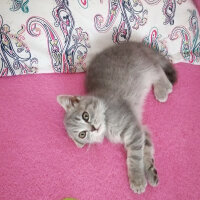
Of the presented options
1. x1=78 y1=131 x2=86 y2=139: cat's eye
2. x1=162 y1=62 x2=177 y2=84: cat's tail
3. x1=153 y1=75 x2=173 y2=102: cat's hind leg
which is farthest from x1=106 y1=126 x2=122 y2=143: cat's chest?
x1=162 y1=62 x2=177 y2=84: cat's tail

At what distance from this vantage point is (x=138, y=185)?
1037mm

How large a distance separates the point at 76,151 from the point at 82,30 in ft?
2.48

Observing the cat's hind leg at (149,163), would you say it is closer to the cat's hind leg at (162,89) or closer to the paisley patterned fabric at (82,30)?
the cat's hind leg at (162,89)

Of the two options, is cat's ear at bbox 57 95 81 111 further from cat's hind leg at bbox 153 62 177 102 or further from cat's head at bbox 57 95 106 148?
cat's hind leg at bbox 153 62 177 102

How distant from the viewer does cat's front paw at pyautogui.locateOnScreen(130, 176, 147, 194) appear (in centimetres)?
103

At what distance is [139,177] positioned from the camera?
1055 mm

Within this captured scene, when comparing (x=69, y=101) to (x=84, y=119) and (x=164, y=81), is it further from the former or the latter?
(x=164, y=81)

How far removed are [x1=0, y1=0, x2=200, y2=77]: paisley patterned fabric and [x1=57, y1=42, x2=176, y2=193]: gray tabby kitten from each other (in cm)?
13

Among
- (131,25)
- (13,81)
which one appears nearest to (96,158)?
(13,81)

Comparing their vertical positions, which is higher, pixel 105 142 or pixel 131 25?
pixel 131 25

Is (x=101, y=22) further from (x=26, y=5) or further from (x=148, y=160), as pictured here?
(x=148, y=160)

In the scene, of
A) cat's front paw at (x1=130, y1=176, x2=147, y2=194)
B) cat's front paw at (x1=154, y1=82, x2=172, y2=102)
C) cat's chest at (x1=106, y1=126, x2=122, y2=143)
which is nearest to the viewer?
cat's front paw at (x1=130, y1=176, x2=147, y2=194)

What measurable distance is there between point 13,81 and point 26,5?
488 mm

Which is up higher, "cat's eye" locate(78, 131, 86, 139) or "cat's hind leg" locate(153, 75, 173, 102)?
"cat's hind leg" locate(153, 75, 173, 102)
